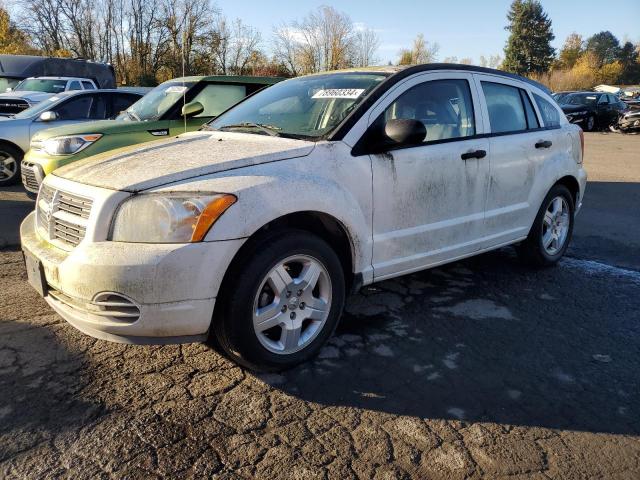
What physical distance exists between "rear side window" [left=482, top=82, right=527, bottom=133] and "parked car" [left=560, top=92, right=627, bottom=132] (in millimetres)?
21409

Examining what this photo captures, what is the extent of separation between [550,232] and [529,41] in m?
73.6

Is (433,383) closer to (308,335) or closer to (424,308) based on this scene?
(308,335)

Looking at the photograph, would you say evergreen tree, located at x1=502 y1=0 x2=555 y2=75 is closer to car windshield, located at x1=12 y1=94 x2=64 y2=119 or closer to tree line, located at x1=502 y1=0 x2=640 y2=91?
tree line, located at x1=502 y1=0 x2=640 y2=91

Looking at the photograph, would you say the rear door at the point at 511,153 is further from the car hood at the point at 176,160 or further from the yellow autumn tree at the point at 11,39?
the yellow autumn tree at the point at 11,39

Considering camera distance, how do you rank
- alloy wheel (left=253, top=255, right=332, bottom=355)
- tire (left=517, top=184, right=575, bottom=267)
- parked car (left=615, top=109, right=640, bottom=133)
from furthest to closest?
parked car (left=615, top=109, right=640, bottom=133)
tire (left=517, top=184, right=575, bottom=267)
alloy wheel (left=253, top=255, right=332, bottom=355)

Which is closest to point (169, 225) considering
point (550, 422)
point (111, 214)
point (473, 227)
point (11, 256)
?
point (111, 214)

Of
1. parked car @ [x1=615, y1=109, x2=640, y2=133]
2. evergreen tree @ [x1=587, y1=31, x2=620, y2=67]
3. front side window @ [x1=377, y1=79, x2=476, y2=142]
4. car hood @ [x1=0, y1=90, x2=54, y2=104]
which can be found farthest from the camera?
evergreen tree @ [x1=587, y1=31, x2=620, y2=67]

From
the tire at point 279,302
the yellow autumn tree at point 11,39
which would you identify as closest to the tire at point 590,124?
the tire at point 279,302

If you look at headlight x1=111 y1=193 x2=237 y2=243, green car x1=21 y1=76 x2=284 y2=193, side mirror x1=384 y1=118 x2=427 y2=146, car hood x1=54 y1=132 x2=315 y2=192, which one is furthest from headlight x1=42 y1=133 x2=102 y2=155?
side mirror x1=384 y1=118 x2=427 y2=146

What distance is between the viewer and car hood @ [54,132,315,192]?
9.48 feet

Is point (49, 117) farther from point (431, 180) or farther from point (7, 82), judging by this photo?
point (7, 82)

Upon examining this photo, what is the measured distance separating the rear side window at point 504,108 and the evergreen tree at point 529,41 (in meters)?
71.0

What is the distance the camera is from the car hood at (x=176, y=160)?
9.48ft

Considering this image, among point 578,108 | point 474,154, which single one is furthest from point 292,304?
point 578,108
